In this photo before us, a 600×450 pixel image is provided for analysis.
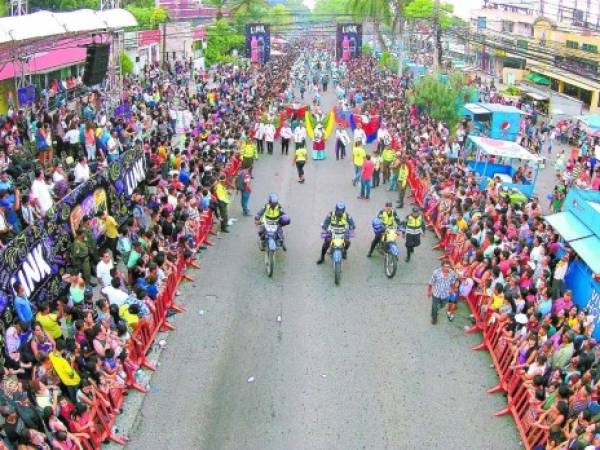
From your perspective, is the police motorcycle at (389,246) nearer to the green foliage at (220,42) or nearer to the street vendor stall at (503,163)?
the street vendor stall at (503,163)

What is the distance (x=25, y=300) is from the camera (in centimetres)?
919

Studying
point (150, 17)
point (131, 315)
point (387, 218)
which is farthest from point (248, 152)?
point (150, 17)

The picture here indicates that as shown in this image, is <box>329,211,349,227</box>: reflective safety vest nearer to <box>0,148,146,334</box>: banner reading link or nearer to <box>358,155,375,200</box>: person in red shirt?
<box>0,148,146,334</box>: banner reading link

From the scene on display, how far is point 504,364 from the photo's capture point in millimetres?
9484

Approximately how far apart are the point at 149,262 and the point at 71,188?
340cm

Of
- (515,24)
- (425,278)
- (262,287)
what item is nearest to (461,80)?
(425,278)

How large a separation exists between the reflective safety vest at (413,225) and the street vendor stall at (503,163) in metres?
5.27

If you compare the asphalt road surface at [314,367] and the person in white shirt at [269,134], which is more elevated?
the person in white shirt at [269,134]

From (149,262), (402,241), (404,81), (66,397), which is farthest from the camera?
(404,81)

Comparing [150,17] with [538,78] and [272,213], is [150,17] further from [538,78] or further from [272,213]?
[272,213]

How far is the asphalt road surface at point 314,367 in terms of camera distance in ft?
26.8

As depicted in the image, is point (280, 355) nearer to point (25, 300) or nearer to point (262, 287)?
point (262, 287)

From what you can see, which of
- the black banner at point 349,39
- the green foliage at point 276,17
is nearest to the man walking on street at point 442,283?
the black banner at point 349,39

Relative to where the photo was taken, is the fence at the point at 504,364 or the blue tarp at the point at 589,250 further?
the blue tarp at the point at 589,250
